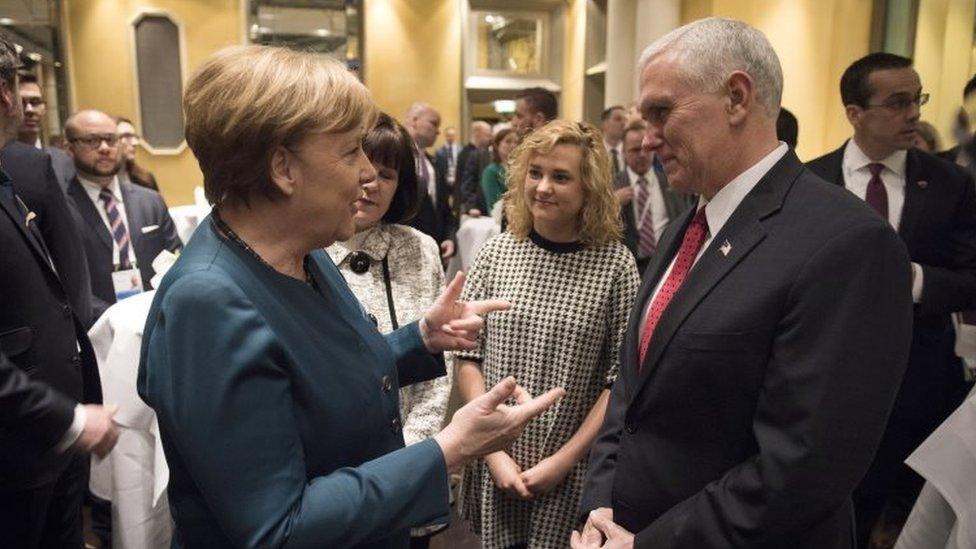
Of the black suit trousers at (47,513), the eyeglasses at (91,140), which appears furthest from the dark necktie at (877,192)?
the eyeglasses at (91,140)

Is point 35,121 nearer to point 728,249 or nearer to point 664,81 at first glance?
point 664,81

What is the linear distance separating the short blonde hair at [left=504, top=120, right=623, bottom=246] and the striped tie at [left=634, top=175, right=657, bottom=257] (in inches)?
60.1

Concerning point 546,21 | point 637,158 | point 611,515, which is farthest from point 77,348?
point 546,21

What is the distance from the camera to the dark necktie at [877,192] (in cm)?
239

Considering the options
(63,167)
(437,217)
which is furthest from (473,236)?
(63,167)

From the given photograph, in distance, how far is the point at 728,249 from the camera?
1219 millimetres

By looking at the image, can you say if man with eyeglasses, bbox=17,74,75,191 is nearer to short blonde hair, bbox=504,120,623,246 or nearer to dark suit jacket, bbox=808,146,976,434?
short blonde hair, bbox=504,120,623,246

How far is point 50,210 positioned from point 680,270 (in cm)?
211

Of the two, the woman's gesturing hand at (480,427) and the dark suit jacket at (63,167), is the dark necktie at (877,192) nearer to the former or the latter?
the woman's gesturing hand at (480,427)

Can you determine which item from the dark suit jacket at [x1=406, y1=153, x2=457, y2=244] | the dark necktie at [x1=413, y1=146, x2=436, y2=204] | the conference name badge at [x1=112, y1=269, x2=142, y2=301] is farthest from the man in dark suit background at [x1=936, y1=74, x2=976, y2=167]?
the conference name badge at [x1=112, y1=269, x2=142, y2=301]

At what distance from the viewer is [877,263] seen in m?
1.07

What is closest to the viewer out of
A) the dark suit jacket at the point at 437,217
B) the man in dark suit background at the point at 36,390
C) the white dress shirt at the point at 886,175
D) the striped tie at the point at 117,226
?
the man in dark suit background at the point at 36,390

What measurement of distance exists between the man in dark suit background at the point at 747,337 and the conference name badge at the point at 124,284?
8.46 ft

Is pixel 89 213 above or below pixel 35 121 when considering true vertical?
below
